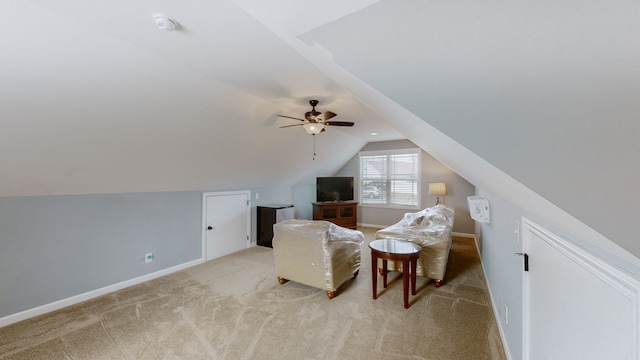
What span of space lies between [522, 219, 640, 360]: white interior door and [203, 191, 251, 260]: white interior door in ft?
13.7

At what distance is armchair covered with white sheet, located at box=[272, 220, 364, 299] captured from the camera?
2826mm

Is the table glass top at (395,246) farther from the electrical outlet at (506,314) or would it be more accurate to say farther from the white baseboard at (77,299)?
the white baseboard at (77,299)

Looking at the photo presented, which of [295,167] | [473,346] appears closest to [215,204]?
[295,167]

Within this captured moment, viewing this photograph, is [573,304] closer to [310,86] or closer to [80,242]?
[310,86]

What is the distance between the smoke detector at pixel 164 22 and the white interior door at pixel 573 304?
2318mm

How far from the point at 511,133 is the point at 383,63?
18.1 inches

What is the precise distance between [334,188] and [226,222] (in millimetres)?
2986

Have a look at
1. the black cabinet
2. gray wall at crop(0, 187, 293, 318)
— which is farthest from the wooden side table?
gray wall at crop(0, 187, 293, 318)

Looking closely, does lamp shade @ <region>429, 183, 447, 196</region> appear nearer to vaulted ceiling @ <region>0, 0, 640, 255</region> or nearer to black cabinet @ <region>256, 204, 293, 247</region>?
vaulted ceiling @ <region>0, 0, 640, 255</region>

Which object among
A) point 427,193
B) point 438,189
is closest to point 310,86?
point 438,189

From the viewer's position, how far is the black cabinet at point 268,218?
4.88 m

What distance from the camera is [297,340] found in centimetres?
212

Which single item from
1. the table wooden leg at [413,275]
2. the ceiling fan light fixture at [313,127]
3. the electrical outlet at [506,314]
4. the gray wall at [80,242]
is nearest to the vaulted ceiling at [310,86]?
the gray wall at [80,242]

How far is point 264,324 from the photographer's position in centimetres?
234
